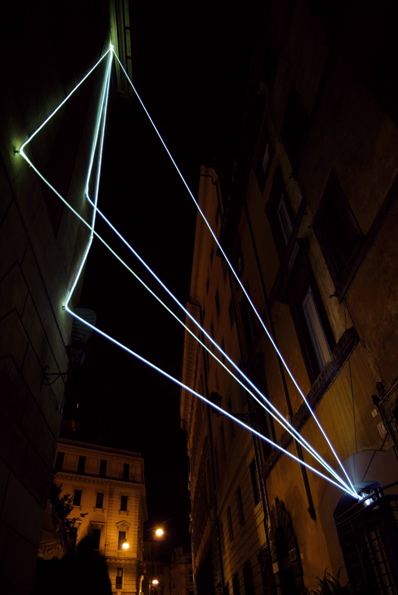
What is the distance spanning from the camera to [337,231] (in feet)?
26.0

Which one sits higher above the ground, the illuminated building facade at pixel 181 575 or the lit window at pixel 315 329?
the illuminated building facade at pixel 181 575

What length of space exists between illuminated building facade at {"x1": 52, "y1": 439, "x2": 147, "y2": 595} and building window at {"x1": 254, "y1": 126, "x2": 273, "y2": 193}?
3748cm

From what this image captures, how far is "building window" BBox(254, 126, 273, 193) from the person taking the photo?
13.0 meters

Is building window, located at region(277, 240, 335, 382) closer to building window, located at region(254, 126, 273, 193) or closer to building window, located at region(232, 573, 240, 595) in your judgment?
building window, located at region(254, 126, 273, 193)

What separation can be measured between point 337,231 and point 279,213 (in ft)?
13.9

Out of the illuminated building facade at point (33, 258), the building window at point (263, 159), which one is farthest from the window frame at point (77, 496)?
the building window at point (263, 159)

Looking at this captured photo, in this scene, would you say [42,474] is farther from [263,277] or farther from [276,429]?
[263,277]

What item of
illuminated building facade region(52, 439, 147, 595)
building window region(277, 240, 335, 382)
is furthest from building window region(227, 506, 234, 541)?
illuminated building facade region(52, 439, 147, 595)

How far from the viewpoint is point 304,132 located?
941 cm

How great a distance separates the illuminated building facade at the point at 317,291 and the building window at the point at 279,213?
6 centimetres

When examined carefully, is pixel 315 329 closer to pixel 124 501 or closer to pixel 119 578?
pixel 119 578

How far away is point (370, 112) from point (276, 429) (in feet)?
26.3

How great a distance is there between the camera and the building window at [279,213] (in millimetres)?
11048

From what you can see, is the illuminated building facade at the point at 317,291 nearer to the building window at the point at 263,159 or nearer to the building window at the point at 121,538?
the building window at the point at 263,159
